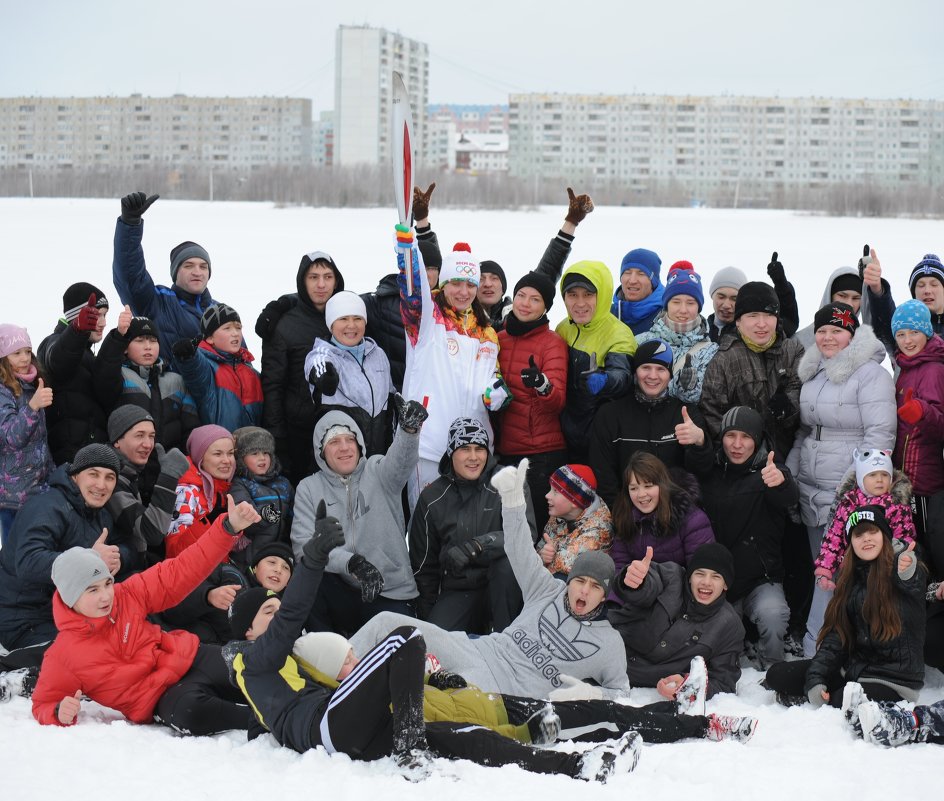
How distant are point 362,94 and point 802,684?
72.8m

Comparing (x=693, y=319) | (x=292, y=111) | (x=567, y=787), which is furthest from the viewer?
(x=292, y=111)

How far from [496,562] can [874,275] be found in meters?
2.52

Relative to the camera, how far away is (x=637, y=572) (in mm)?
4344

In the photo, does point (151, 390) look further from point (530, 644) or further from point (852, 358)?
point (852, 358)

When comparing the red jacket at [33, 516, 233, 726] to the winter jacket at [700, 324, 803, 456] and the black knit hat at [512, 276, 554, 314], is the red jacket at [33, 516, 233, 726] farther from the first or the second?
the winter jacket at [700, 324, 803, 456]

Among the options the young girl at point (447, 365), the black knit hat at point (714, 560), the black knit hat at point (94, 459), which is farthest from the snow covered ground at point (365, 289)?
the young girl at point (447, 365)

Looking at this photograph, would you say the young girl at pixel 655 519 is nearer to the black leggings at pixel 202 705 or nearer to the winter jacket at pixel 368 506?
the winter jacket at pixel 368 506

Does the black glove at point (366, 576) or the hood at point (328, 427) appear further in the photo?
the hood at point (328, 427)

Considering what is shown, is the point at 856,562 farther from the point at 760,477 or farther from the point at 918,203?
the point at 918,203

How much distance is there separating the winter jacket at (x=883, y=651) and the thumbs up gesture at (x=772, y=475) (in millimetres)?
547

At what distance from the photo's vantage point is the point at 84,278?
15953mm

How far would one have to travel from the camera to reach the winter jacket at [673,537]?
4.63 m

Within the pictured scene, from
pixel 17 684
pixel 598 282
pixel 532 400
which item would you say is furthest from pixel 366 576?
pixel 598 282

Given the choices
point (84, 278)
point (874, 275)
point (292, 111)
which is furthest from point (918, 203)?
point (292, 111)
